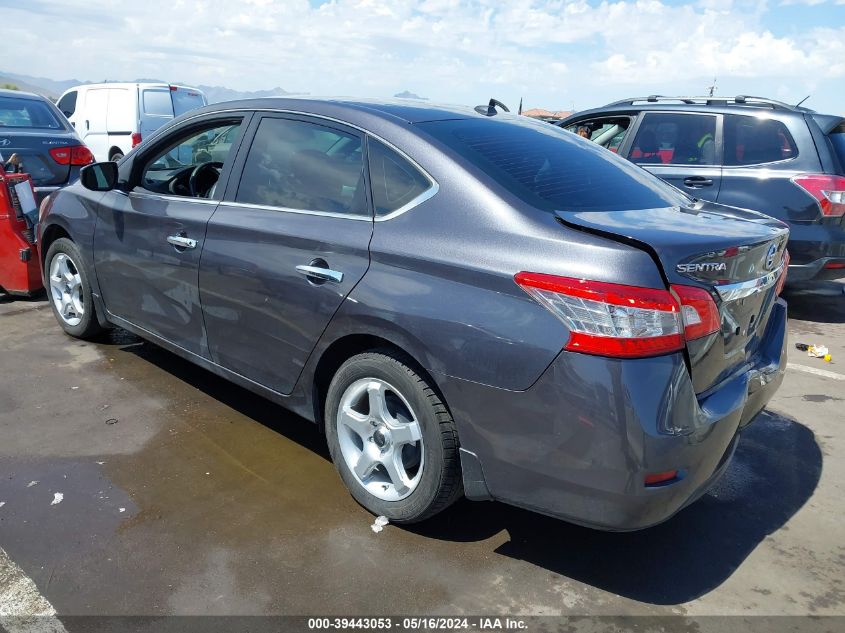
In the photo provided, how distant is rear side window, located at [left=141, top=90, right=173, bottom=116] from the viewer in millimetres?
13938

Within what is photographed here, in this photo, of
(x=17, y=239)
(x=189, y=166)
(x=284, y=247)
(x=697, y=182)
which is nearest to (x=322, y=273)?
(x=284, y=247)

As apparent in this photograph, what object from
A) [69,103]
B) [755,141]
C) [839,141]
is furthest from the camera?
[69,103]

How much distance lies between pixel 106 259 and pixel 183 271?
0.93 metres

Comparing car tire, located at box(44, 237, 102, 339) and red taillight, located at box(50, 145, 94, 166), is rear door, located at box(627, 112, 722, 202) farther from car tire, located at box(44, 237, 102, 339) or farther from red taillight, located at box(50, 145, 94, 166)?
red taillight, located at box(50, 145, 94, 166)

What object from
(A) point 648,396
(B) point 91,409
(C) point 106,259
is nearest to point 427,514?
(A) point 648,396

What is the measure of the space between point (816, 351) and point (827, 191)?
1357mm

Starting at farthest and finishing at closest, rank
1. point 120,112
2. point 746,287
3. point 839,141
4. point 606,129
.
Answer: point 120,112 < point 606,129 < point 839,141 < point 746,287

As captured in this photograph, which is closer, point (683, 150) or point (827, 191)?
point (827, 191)

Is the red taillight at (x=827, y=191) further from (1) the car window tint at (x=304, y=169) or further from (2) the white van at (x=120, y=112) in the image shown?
(2) the white van at (x=120, y=112)

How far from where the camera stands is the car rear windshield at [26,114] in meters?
7.84

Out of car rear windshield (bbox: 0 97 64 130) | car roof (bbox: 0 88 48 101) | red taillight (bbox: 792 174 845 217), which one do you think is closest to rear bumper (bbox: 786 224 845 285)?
red taillight (bbox: 792 174 845 217)

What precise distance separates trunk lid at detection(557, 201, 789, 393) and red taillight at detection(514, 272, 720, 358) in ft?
0.29

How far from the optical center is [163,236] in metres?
3.82

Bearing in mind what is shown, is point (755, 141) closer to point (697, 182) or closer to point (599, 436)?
point (697, 182)
